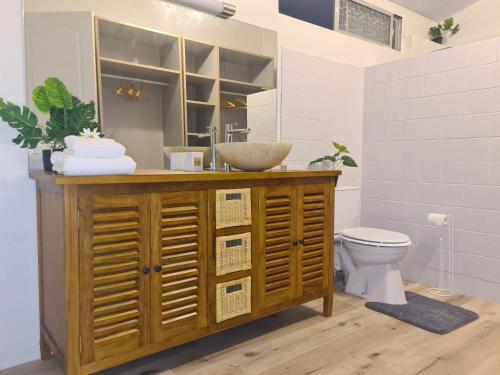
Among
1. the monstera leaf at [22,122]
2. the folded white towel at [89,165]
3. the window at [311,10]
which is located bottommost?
the folded white towel at [89,165]

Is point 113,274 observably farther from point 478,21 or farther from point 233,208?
point 478,21

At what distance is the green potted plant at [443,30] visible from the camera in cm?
362

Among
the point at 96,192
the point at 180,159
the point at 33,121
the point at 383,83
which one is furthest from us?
the point at 383,83

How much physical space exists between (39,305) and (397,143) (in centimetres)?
259

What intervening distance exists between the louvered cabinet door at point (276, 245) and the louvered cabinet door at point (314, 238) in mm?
58

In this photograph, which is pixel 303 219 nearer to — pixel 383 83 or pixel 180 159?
pixel 180 159

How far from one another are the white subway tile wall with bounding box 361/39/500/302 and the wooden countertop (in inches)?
45.8

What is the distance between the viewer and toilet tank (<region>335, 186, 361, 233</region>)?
2831mm

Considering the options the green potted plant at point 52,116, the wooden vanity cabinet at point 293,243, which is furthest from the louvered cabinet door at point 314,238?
the green potted plant at point 52,116

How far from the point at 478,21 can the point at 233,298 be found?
3.51m

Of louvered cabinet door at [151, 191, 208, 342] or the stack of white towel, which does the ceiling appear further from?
the stack of white towel

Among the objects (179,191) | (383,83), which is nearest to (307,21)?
(383,83)

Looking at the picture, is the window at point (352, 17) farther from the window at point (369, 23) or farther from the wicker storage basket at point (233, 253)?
the wicker storage basket at point (233, 253)

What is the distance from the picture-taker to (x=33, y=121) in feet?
4.90
